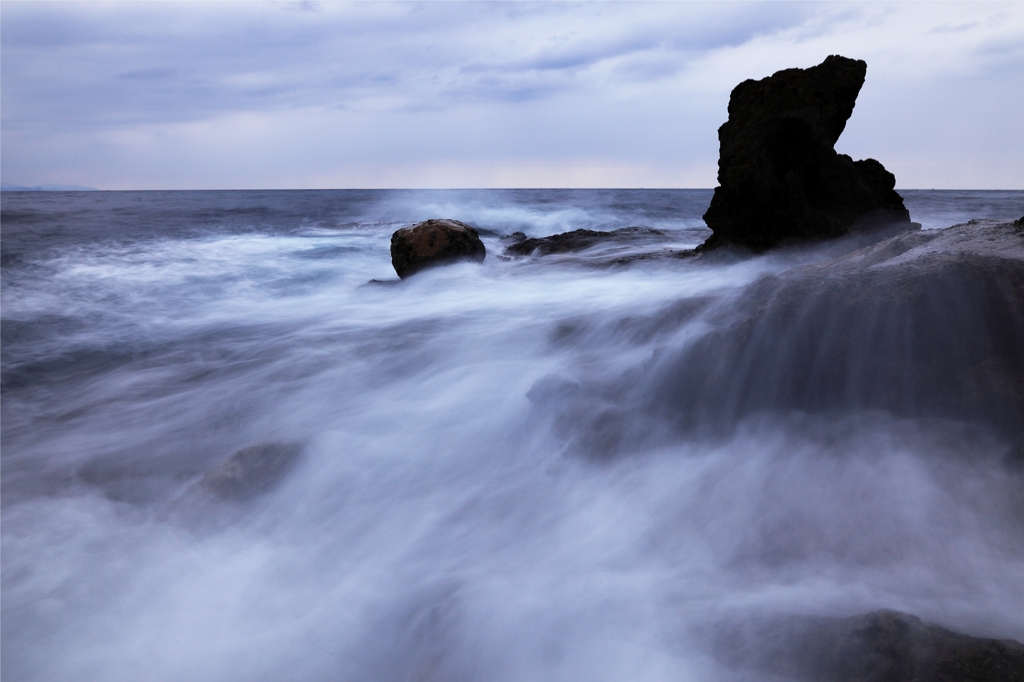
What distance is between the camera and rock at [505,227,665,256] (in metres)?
11.0

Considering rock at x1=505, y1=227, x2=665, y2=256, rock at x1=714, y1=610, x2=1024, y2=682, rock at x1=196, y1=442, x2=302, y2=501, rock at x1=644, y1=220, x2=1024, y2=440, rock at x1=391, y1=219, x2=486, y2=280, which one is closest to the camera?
rock at x1=714, y1=610, x2=1024, y2=682

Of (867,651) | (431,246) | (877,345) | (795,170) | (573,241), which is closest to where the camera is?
(867,651)

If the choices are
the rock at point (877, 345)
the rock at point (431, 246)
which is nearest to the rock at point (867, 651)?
the rock at point (877, 345)

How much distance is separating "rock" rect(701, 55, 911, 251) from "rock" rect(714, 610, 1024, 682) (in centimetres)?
590

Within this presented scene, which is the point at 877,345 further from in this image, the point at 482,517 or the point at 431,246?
the point at 431,246

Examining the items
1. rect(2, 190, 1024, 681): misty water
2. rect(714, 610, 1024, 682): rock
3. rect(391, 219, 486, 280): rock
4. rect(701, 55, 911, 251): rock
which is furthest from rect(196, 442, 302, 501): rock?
rect(701, 55, 911, 251): rock

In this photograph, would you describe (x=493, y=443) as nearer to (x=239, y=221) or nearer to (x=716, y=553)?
(x=716, y=553)

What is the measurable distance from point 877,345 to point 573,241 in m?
8.64

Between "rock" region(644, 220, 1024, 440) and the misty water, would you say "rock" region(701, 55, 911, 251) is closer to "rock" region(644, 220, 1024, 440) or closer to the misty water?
the misty water

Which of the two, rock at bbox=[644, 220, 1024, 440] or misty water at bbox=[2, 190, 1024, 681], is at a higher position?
rock at bbox=[644, 220, 1024, 440]

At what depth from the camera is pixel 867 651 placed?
170 centimetres

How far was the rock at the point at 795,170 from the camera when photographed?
671 cm

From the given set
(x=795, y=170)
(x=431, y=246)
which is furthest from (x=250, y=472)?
(x=795, y=170)

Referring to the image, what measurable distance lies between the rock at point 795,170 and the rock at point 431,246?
11.5 ft
